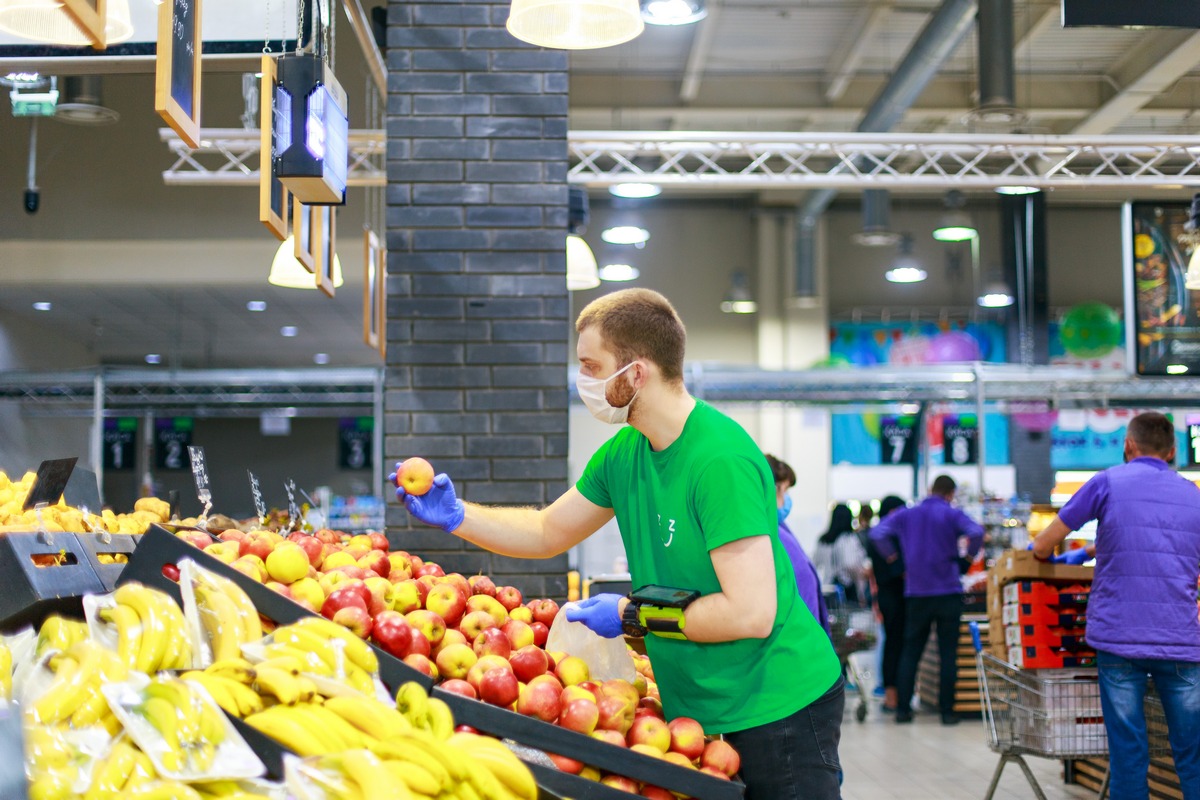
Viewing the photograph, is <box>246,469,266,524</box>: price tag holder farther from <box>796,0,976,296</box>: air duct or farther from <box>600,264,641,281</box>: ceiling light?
<box>600,264,641,281</box>: ceiling light

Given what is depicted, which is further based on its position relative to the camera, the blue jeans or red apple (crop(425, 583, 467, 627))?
the blue jeans

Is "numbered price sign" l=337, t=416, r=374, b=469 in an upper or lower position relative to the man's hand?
upper

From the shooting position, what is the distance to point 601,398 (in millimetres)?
2545

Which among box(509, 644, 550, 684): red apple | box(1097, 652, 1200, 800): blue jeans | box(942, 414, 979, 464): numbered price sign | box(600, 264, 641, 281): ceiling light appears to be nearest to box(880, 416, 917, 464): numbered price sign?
box(942, 414, 979, 464): numbered price sign

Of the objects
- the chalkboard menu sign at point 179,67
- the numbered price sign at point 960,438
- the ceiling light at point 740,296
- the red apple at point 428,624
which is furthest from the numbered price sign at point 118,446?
the red apple at point 428,624

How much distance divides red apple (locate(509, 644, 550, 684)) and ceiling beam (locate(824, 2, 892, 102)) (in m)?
10.7

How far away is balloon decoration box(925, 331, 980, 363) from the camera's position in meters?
18.3

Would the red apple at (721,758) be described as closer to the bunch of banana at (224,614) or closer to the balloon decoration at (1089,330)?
the bunch of banana at (224,614)

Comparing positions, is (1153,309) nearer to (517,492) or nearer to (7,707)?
(517,492)

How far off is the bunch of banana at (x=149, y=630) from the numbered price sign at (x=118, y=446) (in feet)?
63.6

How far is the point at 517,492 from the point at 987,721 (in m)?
2.39

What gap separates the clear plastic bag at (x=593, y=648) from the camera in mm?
2699

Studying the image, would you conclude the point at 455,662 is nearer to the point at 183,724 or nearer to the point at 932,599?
the point at 183,724

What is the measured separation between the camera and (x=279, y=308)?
47.6 feet
